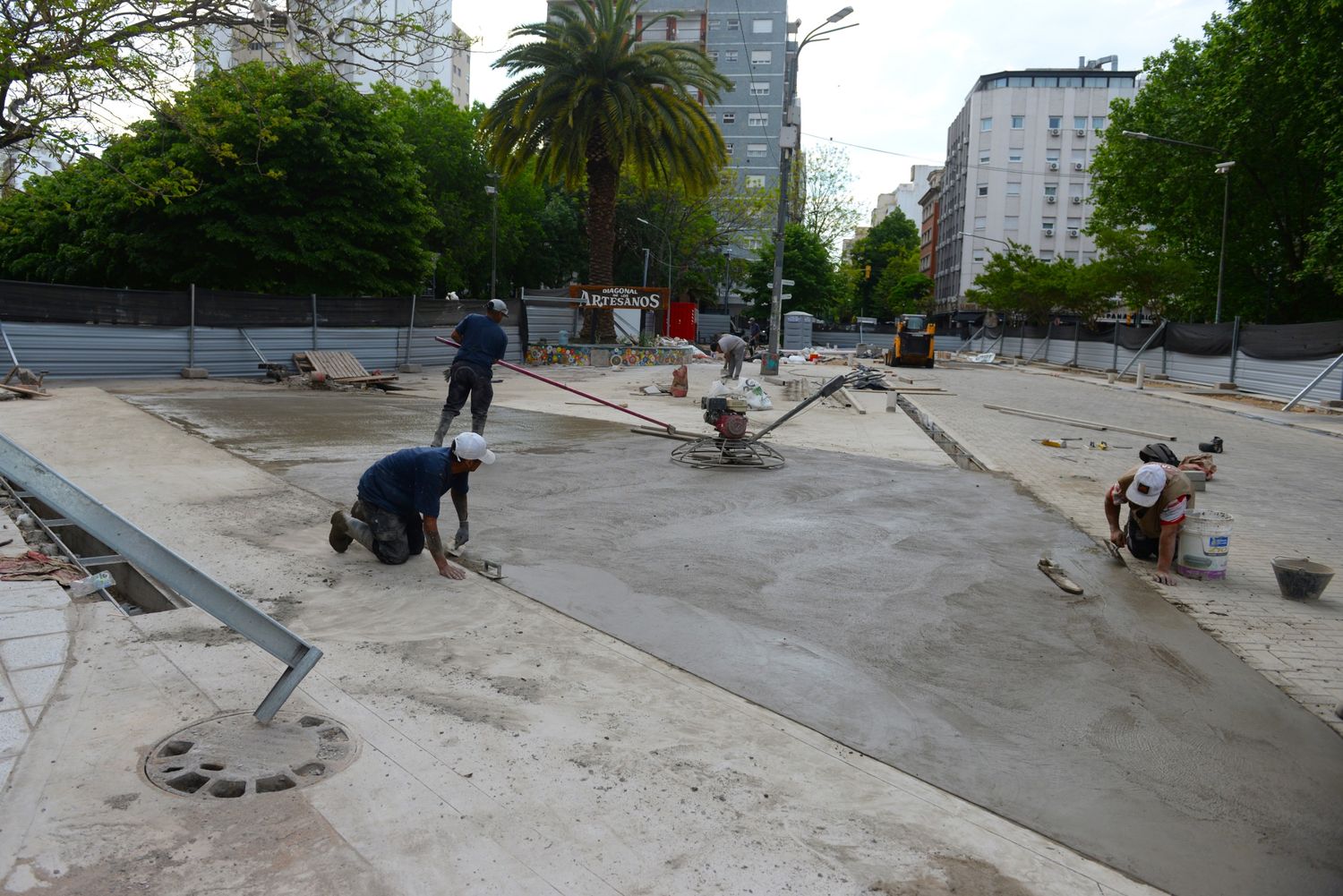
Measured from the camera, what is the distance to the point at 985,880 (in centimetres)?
314

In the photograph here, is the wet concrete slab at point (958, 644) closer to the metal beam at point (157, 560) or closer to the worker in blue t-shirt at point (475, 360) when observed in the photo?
the worker in blue t-shirt at point (475, 360)

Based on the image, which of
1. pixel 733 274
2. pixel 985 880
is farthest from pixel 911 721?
pixel 733 274

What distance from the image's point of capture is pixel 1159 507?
287 inches

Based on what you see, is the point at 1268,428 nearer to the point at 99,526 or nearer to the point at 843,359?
the point at 99,526

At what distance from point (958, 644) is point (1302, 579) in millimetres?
2879

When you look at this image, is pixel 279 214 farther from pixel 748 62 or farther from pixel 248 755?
pixel 748 62

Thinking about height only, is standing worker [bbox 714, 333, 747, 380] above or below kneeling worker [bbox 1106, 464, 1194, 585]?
above

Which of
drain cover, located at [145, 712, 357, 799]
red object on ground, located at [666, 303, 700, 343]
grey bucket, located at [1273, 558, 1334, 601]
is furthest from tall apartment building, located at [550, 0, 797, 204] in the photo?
drain cover, located at [145, 712, 357, 799]

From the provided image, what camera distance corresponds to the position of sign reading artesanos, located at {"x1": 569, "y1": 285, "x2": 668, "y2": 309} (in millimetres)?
30656

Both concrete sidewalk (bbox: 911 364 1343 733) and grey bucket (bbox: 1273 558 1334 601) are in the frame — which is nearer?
concrete sidewalk (bbox: 911 364 1343 733)

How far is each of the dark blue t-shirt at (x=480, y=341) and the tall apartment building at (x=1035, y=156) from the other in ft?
246

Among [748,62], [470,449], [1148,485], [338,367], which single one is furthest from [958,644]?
[748,62]

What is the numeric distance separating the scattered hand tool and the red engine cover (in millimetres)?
4471

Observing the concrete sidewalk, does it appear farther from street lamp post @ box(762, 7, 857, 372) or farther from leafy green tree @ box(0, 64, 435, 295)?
leafy green tree @ box(0, 64, 435, 295)
